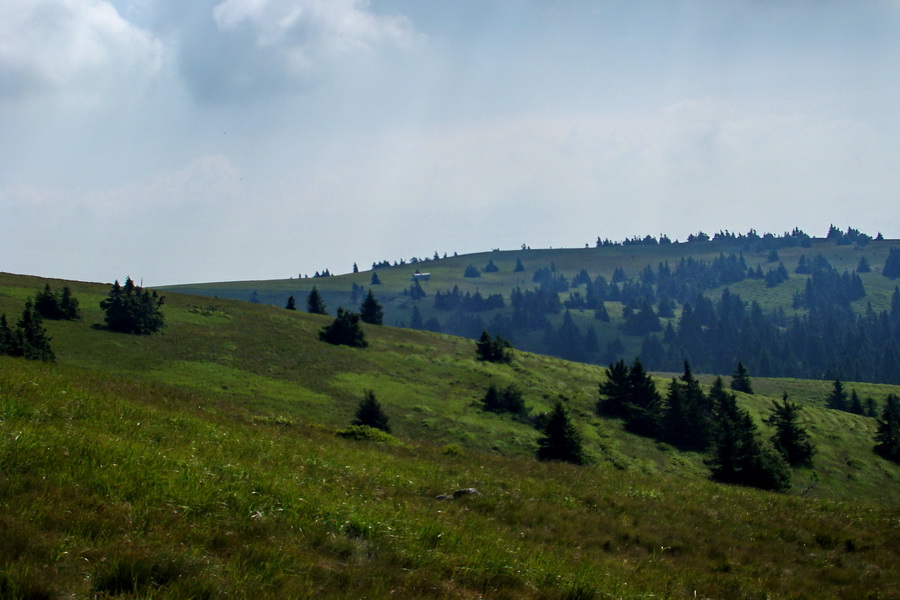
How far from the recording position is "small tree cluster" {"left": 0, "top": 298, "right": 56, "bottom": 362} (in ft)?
120

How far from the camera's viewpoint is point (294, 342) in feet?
251

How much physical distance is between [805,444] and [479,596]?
2861 inches

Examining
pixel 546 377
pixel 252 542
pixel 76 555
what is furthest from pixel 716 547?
pixel 546 377

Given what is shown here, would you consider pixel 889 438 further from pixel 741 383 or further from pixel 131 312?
pixel 131 312

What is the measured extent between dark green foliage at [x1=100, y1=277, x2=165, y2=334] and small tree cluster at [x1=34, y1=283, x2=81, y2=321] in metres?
3.01

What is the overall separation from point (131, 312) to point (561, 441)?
4784cm

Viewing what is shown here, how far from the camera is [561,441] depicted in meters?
48.8

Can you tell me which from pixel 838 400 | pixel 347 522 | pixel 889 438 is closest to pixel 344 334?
pixel 889 438

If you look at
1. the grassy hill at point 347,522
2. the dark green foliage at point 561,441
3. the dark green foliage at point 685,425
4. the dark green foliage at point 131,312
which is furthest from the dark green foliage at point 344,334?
the grassy hill at point 347,522

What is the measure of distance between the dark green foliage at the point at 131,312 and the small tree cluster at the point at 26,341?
19.9 metres

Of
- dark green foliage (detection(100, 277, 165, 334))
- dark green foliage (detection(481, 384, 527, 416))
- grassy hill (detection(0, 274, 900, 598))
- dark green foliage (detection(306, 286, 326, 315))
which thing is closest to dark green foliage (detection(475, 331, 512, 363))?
dark green foliage (detection(481, 384, 527, 416))

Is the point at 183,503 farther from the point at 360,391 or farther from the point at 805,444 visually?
the point at 805,444

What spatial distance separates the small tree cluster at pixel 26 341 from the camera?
36.6 meters

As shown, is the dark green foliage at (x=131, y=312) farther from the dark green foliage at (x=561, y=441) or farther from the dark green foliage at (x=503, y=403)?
the dark green foliage at (x=561, y=441)
